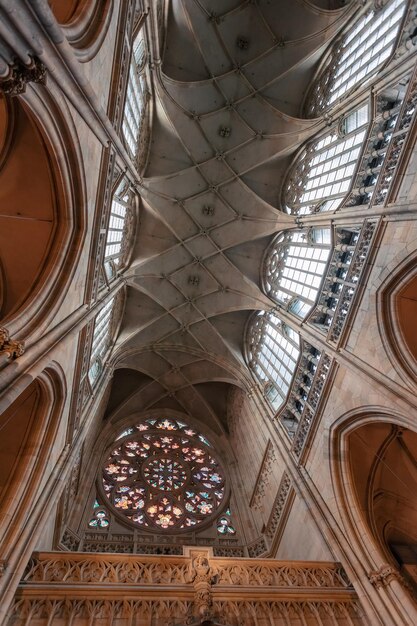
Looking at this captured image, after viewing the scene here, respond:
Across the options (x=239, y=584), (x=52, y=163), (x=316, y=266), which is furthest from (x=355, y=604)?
(x=52, y=163)

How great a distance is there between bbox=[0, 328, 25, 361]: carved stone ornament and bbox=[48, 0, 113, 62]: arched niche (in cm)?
387

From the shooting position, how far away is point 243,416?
48.1 feet

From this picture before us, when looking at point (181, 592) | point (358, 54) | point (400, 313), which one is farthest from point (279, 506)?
point (358, 54)

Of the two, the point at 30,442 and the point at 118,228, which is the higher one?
the point at 118,228

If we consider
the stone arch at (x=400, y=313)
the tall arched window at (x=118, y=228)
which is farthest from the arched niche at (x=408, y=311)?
the tall arched window at (x=118, y=228)

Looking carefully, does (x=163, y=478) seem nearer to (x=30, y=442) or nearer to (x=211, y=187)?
(x=30, y=442)

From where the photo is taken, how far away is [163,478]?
43.1 ft

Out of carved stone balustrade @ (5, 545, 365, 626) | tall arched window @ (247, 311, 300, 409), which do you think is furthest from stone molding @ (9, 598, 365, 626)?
tall arched window @ (247, 311, 300, 409)

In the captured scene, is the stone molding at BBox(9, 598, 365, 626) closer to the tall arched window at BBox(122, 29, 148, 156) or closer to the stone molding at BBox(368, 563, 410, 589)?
the stone molding at BBox(368, 563, 410, 589)

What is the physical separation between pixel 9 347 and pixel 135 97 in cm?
925

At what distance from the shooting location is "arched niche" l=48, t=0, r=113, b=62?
18.0 ft

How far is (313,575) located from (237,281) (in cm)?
1072

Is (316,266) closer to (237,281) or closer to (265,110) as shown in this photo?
(237,281)

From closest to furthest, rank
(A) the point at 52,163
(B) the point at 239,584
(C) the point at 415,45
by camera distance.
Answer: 1. (A) the point at 52,163
2. (B) the point at 239,584
3. (C) the point at 415,45
